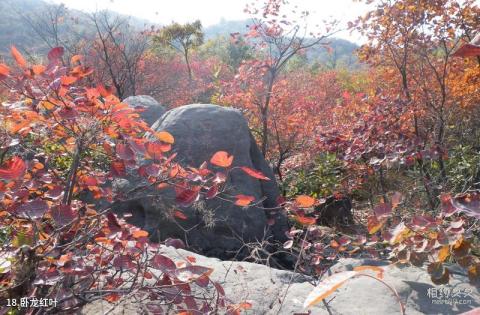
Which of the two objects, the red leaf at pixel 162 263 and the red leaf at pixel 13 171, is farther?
the red leaf at pixel 162 263

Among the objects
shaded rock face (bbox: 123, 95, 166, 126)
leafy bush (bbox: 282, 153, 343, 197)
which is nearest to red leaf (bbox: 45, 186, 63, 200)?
leafy bush (bbox: 282, 153, 343, 197)

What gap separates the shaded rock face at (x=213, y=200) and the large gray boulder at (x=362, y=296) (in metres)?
1.57

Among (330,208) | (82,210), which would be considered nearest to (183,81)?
(330,208)

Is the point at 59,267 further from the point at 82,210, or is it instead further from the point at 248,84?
the point at 248,84

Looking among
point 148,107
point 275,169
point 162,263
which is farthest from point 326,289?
point 148,107

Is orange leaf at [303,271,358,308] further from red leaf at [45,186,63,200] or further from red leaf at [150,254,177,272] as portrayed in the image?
red leaf at [45,186,63,200]

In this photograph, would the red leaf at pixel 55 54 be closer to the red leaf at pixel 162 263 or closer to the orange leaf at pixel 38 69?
the orange leaf at pixel 38 69

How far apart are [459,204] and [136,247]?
1386 mm

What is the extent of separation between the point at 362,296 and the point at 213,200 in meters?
2.31

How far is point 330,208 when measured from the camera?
19.7 ft

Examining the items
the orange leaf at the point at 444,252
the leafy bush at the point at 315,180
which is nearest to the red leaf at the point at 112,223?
the orange leaf at the point at 444,252

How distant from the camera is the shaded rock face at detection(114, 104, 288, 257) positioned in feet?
13.8

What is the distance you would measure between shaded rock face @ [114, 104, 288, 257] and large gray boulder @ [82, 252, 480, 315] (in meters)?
1.57

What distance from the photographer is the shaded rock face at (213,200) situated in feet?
13.8
